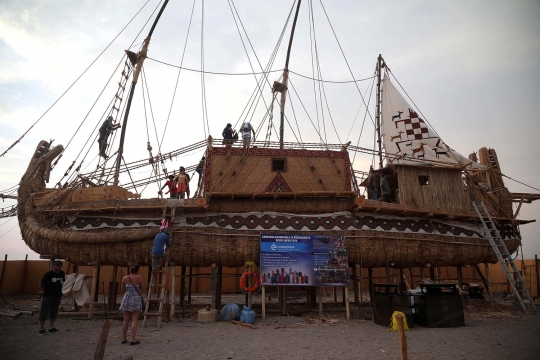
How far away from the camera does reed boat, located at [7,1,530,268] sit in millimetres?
13938

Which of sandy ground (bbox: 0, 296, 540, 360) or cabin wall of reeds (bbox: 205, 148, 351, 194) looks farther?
cabin wall of reeds (bbox: 205, 148, 351, 194)

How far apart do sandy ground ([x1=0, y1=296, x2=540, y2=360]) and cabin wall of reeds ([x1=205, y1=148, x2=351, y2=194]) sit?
5.25 meters

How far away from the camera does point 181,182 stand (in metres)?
15.4

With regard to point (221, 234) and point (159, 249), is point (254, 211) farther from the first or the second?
point (159, 249)

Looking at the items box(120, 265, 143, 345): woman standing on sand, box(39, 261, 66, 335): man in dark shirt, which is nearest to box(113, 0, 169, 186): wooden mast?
box(39, 261, 66, 335): man in dark shirt

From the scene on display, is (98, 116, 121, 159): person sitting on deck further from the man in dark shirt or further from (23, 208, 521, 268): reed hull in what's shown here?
the man in dark shirt

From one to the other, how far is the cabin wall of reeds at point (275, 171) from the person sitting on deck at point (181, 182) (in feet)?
4.19

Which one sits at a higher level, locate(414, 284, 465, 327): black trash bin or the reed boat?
the reed boat

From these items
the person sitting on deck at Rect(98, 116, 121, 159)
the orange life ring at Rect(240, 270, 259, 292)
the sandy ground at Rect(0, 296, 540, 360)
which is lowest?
the sandy ground at Rect(0, 296, 540, 360)

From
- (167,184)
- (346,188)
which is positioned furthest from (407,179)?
(167,184)

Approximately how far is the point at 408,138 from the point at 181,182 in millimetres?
12907

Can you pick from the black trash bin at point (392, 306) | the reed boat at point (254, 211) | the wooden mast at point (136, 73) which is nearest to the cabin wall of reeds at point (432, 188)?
the reed boat at point (254, 211)

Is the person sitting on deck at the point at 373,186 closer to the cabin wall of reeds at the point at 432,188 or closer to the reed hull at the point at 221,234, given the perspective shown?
the cabin wall of reeds at the point at 432,188

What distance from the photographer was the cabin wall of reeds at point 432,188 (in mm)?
16312
